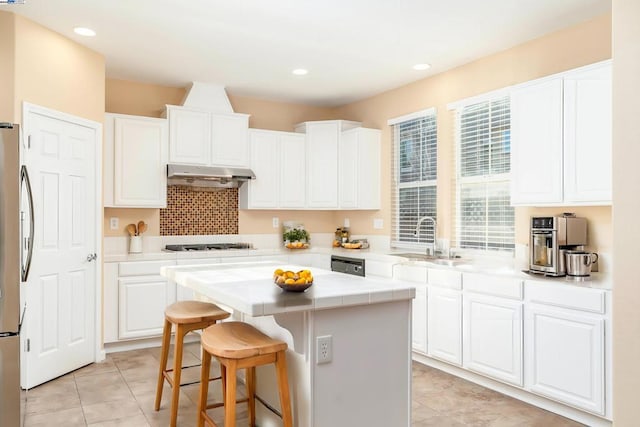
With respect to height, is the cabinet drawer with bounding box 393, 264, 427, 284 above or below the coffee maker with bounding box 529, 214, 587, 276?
below

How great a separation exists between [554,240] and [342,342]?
1881mm

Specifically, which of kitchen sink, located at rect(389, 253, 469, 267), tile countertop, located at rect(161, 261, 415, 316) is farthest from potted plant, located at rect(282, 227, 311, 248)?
tile countertop, located at rect(161, 261, 415, 316)

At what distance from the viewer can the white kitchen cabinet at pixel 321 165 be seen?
231 inches

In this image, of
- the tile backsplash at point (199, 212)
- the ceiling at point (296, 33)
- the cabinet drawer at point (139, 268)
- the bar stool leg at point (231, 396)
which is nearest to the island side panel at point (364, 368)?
the bar stool leg at point (231, 396)

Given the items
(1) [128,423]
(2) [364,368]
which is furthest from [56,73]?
(2) [364,368]

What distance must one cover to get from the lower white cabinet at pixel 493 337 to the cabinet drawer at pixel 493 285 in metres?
0.05

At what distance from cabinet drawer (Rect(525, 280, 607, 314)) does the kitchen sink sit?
0.91 m

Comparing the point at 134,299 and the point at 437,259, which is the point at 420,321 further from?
the point at 134,299

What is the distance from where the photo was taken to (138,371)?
4.07 metres

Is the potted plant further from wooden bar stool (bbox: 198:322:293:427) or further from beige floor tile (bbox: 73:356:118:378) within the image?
wooden bar stool (bbox: 198:322:293:427)

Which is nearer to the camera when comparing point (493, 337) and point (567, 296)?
point (567, 296)

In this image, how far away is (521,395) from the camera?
3.47m

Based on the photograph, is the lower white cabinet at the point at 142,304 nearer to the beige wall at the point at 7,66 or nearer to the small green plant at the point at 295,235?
the small green plant at the point at 295,235

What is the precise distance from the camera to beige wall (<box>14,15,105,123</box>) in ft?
11.7
